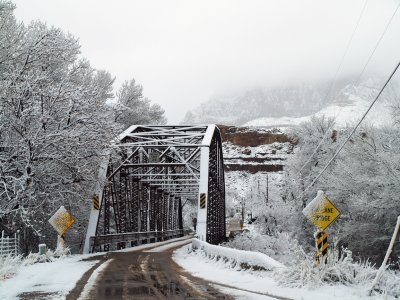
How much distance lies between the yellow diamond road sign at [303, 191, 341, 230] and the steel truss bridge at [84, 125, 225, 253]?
40.1ft

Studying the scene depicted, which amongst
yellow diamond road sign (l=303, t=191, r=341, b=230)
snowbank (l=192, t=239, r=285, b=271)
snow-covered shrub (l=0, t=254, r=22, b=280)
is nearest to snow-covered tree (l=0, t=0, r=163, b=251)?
snow-covered shrub (l=0, t=254, r=22, b=280)

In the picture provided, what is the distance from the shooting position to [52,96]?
18656 millimetres

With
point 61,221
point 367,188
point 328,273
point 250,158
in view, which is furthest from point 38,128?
point 250,158

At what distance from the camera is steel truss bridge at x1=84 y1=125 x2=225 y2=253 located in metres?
23.0

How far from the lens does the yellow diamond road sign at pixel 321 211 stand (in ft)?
34.3

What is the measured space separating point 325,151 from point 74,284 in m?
30.0

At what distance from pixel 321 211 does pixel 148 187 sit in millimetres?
28489

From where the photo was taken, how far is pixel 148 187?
37969 mm

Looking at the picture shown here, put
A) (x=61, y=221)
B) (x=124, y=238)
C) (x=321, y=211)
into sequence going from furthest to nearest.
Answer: (x=124, y=238) < (x=61, y=221) < (x=321, y=211)

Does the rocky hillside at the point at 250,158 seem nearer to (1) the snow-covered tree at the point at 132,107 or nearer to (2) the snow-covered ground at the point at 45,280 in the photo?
(1) the snow-covered tree at the point at 132,107

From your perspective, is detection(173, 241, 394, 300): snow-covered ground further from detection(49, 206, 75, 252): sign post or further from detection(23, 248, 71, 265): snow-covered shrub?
detection(49, 206, 75, 252): sign post

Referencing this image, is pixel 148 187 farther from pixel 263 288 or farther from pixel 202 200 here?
pixel 263 288

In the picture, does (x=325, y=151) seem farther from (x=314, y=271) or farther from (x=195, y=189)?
(x=314, y=271)

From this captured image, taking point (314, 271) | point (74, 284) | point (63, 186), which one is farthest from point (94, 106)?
point (314, 271)
